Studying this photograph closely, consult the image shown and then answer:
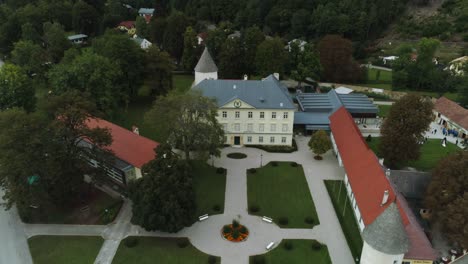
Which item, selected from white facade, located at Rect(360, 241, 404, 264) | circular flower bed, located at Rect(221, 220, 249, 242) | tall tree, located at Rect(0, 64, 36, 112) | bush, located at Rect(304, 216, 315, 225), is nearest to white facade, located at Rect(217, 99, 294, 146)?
bush, located at Rect(304, 216, 315, 225)

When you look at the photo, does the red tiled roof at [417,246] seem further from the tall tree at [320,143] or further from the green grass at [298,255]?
the tall tree at [320,143]

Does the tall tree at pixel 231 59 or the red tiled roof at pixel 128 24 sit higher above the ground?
the red tiled roof at pixel 128 24

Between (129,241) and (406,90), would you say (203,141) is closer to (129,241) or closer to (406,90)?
(129,241)

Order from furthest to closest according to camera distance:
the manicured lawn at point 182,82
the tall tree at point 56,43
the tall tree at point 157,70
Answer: the tall tree at point 56,43 < the manicured lawn at point 182,82 < the tall tree at point 157,70

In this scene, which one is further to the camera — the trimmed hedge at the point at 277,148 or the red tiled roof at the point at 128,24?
the red tiled roof at the point at 128,24

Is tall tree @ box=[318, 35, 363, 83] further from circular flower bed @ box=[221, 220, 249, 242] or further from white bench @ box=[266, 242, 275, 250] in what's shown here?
white bench @ box=[266, 242, 275, 250]

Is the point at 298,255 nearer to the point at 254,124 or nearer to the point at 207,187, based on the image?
the point at 207,187

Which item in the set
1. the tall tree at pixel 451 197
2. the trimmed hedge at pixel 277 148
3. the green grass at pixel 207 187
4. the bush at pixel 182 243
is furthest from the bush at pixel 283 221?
the trimmed hedge at pixel 277 148
